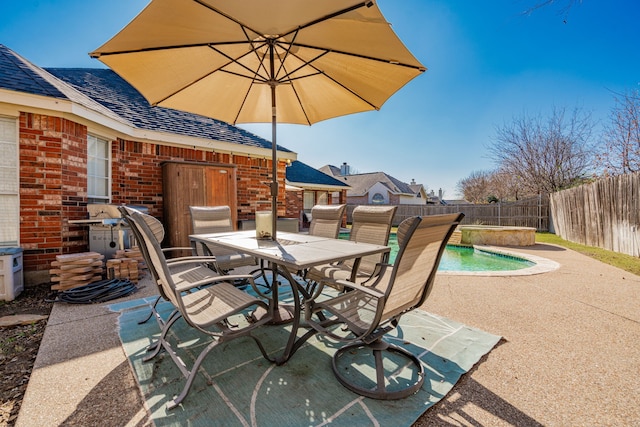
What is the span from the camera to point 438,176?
49062 millimetres

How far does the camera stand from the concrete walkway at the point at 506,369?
1.69 m

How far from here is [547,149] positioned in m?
16.0

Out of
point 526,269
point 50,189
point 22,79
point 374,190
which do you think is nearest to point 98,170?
point 50,189

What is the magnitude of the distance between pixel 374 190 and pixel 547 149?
16.9 m

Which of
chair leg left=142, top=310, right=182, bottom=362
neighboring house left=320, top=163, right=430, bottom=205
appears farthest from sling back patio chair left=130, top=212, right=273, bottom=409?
neighboring house left=320, top=163, right=430, bottom=205

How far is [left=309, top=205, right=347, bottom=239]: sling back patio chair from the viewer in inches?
164

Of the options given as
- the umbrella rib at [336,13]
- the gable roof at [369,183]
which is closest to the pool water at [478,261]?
the umbrella rib at [336,13]

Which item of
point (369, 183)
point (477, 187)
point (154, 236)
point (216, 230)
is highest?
point (369, 183)

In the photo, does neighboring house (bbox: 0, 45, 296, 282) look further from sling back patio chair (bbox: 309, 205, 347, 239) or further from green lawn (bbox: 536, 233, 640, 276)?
green lawn (bbox: 536, 233, 640, 276)

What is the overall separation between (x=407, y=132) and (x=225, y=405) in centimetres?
2082

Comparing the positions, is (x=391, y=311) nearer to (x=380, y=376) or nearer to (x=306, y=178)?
(x=380, y=376)

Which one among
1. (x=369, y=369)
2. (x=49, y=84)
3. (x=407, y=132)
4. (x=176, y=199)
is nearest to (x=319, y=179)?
(x=407, y=132)

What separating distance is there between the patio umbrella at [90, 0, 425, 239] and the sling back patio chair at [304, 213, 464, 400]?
5.13ft

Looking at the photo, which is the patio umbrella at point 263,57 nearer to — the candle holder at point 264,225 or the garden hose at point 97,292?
the candle holder at point 264,225
